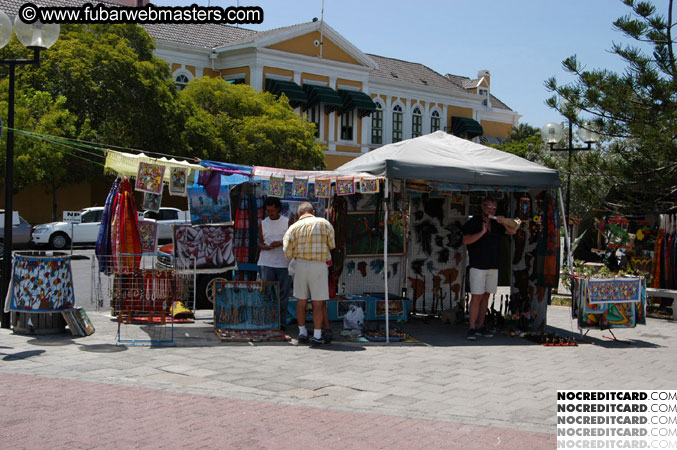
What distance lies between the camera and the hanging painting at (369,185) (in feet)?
31.0

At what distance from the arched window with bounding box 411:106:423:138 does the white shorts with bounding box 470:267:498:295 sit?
129ft

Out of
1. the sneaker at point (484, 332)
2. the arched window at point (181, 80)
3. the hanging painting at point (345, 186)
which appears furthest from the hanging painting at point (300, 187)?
the arched window at point (181, 80)

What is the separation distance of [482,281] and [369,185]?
2.14m

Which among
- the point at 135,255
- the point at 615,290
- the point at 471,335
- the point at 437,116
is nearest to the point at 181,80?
the point at 437,116

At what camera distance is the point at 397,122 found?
48.0m

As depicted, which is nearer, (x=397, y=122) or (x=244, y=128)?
(x=244, y=128)

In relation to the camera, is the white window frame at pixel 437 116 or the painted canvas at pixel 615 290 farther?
the white window frame at pixel 437 116

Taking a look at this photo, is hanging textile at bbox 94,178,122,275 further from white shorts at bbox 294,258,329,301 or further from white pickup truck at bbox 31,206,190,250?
white pickup truck at bbox 31,206,190,250

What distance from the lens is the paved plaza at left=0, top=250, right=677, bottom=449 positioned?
17.1ft

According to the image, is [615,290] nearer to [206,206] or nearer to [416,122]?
[206,206]

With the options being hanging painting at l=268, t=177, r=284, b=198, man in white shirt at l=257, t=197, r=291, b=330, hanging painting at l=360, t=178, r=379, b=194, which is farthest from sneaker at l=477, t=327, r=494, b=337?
hanging painting at l=268, t=177, r=284, b=198

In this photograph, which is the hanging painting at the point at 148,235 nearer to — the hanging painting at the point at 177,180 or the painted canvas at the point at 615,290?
the hanging painting at the point at 177,180

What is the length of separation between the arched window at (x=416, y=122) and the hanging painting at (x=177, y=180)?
39937 mm

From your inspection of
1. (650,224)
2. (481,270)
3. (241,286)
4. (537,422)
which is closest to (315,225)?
(241,286)
